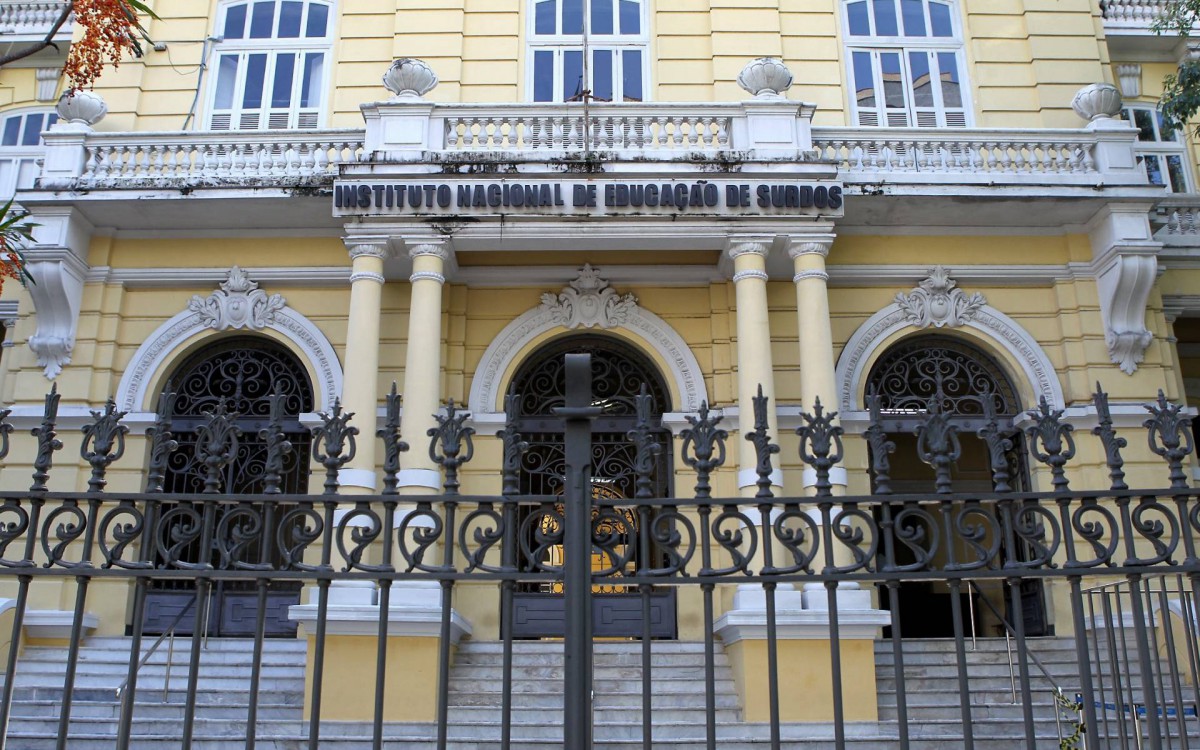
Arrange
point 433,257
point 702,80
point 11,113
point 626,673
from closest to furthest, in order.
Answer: point 626,673, point 433,257, point 702,80, point 11,113

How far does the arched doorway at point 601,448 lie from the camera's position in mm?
10797

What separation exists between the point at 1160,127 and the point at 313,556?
12.8m

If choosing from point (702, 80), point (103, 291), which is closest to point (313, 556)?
point (103, 291)

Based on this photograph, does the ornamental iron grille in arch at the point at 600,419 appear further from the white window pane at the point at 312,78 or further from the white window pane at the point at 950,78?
the white window pane at the point at 950,78

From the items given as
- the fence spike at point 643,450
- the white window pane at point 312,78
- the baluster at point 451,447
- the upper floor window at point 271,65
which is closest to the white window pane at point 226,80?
the upper floor window at point 271,65

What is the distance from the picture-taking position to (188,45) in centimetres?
1280

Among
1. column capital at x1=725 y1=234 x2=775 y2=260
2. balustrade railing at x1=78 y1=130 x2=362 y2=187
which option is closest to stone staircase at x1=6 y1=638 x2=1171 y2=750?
column capital at x1=725 y1=234 x2=775 y2=260

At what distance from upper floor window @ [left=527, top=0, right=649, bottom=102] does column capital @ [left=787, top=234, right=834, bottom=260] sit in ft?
11.0

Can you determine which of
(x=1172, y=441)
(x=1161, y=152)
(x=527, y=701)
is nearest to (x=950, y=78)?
(x=1161, y=152)

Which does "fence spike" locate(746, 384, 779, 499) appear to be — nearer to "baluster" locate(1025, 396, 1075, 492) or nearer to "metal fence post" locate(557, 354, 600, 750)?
"metal fence post" locate(557, 354, 600, 750)

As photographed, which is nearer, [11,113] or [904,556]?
[11,113]

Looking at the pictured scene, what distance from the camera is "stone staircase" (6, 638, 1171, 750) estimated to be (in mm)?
8016

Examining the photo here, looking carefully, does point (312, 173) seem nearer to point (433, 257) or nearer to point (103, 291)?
point (433, 257)

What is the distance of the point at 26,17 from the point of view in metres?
13.9
